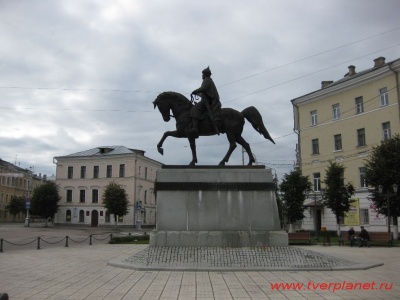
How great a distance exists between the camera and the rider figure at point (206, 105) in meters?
15.1

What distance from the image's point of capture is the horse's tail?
15703 mm

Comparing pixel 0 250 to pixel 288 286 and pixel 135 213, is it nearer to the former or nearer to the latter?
pixel 288 286

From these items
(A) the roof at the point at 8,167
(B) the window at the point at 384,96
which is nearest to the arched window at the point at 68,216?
(A) the roof at the point at 8,167

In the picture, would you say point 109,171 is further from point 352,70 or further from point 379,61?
point 379,61

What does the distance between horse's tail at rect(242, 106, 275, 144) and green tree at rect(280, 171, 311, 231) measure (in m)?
24.5

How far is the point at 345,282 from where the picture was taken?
10.3m

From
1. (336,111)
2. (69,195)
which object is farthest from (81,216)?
(336,111)

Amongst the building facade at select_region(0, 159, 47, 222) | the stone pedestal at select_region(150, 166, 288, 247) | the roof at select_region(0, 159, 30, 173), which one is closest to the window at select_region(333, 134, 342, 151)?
the stone pedestal at select_region(150, 166, 288, 247)

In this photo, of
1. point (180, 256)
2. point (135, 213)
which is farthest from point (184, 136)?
point (135, 213)

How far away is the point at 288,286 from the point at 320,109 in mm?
36954

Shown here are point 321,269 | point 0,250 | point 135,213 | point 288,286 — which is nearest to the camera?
point 288,286

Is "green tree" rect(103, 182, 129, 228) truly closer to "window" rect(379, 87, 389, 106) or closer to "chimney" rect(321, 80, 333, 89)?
"chimney" rect(321, 80, 333, 89)

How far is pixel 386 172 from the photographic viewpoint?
97.7ft

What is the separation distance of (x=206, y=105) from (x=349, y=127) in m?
29.3
